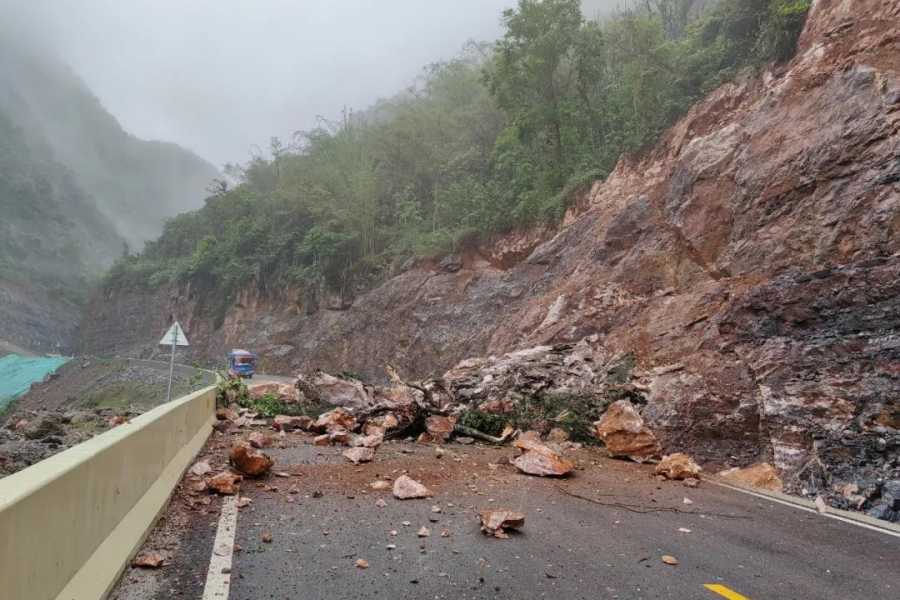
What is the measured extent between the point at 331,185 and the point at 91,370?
1926 centimetres

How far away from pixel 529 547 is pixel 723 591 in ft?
4.52

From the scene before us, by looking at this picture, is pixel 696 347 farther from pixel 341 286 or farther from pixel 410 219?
pixel 341 286

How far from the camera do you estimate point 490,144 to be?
106ft

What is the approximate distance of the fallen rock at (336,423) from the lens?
380 inches

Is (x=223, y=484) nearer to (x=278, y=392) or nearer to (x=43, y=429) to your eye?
(x=43, y=429)

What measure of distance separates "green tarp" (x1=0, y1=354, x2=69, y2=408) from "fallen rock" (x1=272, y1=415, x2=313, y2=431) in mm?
31642

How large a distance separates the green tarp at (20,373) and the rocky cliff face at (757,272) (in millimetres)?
29277

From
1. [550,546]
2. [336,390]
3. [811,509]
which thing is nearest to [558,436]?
[811,509]

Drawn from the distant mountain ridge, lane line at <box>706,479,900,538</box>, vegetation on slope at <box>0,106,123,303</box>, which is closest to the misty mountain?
the distant mountain ridge

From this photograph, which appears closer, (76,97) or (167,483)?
(167,483)

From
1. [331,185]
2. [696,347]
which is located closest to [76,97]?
[331,185]

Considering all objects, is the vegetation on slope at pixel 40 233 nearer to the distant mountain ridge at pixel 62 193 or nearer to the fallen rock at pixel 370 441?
the distant mountain ridge at pixel 62 193

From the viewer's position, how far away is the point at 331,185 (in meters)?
37.3

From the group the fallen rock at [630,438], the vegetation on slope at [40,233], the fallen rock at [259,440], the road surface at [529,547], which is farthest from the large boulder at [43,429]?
the vegetation on slope at [40,233]
